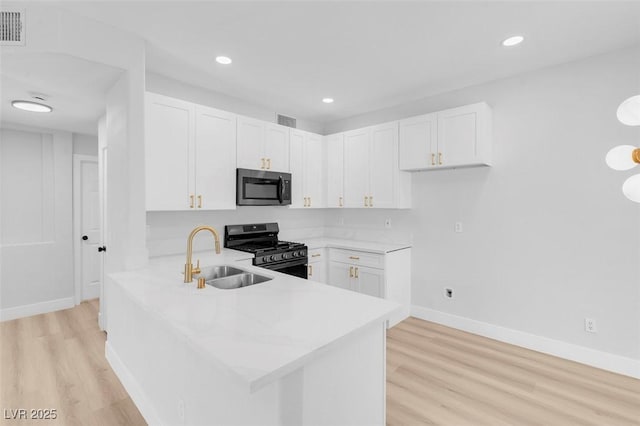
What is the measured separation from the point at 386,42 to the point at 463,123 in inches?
53.1

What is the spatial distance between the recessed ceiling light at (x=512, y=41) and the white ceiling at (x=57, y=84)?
3.15m

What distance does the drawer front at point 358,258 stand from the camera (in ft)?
11.9

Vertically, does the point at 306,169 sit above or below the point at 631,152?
above

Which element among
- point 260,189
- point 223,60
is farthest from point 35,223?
point 223,60

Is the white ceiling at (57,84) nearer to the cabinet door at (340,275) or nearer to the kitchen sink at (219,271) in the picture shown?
the kitchen sink at (219,271)

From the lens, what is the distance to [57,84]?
258 centimetres

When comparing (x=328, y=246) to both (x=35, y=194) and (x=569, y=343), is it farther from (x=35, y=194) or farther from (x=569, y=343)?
(x=35, y=194)

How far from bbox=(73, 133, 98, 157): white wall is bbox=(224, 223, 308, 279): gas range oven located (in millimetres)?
2651

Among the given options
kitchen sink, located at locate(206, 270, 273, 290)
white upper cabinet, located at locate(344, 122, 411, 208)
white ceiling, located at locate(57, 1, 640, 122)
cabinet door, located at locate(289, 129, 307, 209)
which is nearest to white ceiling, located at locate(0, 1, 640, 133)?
white ceiling, located at locate(57, 1, 640, 122)

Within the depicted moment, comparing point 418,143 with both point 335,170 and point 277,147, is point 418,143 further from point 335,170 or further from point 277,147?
point 277,147

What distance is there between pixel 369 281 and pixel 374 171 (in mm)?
1452

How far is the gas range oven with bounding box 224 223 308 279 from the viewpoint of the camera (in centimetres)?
329

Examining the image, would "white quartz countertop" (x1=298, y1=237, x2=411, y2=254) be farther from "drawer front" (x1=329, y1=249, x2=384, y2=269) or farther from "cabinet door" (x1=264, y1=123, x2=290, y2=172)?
"cabinet door" (x1=264, y1=123, x2=290, y2=172)

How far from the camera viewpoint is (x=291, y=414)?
3.71ft
